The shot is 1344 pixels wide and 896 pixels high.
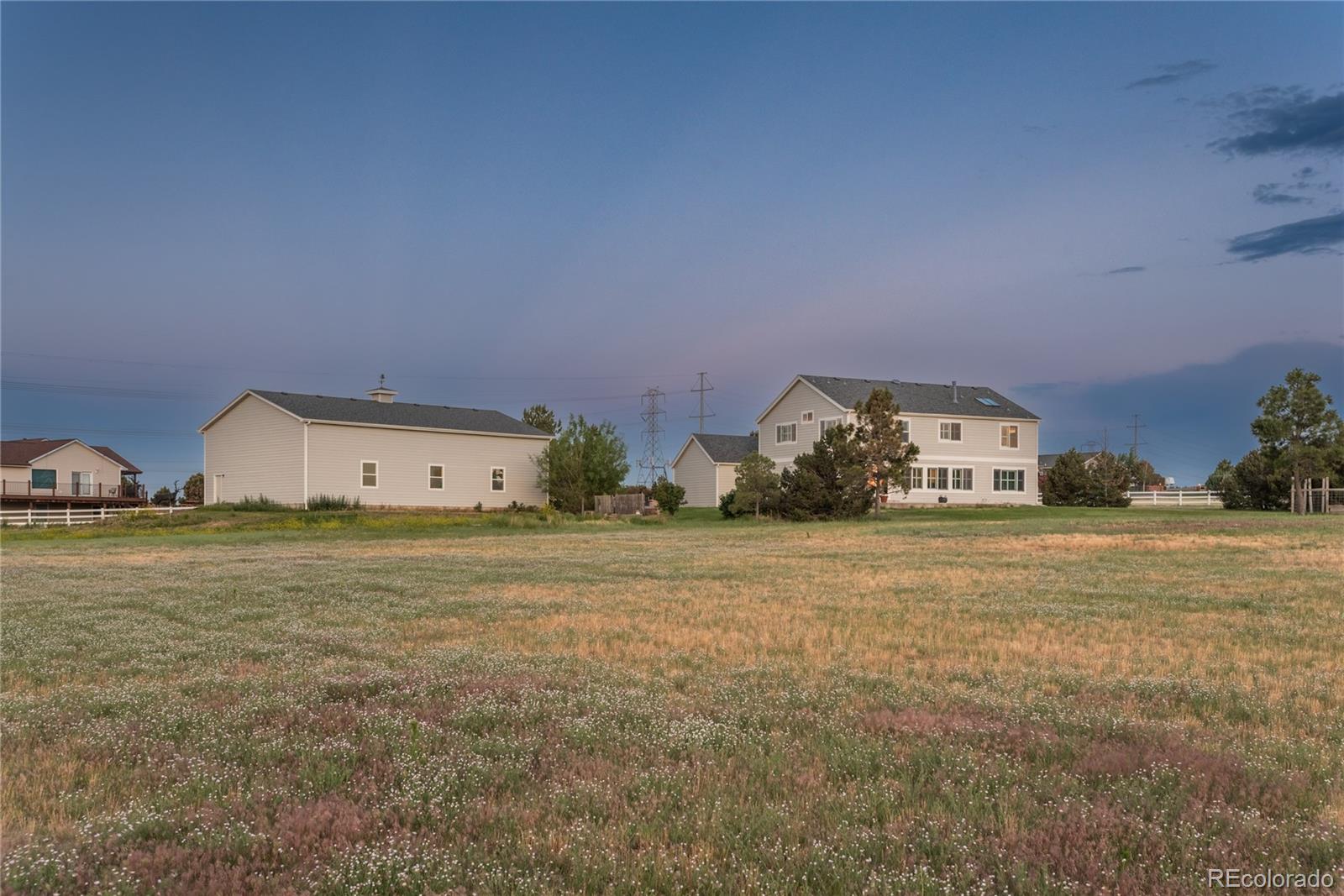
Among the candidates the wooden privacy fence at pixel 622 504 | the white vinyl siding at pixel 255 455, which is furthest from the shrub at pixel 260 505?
the wooden privacy fence at pixel 622 504

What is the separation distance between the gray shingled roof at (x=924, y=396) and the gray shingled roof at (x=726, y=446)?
9837 mm

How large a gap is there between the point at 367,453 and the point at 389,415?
144 inches

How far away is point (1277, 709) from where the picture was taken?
7.48 metres

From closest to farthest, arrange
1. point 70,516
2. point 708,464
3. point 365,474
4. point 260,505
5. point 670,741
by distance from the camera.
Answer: point 670,741
point 70,516
point 260,505
point 365,474
point 708,464

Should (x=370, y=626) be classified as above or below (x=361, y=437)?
below

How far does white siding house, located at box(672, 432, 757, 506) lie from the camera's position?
7119 centimetres

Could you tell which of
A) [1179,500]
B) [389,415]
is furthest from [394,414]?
[1179,500]

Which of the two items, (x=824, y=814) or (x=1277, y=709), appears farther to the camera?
(x=1277, y=709)

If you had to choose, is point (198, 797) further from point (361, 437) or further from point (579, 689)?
point (361, 437)

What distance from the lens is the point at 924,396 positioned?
66938 mm

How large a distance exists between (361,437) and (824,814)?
51.3 metres

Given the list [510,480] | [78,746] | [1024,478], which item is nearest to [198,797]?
[78,746]

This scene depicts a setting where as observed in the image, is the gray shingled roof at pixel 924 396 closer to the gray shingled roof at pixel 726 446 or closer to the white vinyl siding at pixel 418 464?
the gray shingled roof at pixel 726 446

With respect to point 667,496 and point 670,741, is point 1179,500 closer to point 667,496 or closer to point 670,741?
point 667,496
